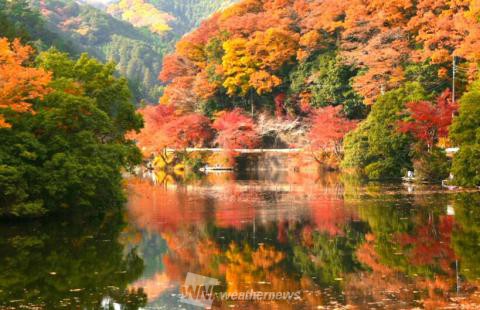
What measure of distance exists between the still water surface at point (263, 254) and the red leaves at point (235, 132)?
25613 millimetres

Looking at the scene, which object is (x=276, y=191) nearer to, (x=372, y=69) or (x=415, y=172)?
(x=415, y=172)

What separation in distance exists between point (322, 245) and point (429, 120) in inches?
783

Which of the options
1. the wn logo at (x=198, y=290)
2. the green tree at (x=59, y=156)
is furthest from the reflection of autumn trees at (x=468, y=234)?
the green tree at (x=59, y=156)

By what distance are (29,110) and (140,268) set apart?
8583mm

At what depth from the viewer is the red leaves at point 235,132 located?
52.3m

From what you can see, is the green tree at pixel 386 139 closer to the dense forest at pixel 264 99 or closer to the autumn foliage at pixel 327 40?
the dense forest at pixel 264 99

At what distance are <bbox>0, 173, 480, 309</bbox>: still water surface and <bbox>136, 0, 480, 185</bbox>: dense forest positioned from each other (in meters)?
8.80

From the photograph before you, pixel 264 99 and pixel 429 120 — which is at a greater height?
pixel 264 99

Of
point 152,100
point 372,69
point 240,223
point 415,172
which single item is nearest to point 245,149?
point 372,69

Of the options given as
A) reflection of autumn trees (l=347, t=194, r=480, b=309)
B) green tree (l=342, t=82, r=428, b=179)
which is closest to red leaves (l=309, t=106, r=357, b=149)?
green tree (l=342, t=82, r=428, b=179)

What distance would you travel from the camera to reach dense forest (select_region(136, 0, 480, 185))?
35906mm

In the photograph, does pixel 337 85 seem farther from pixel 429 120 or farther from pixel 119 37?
pixel 119 37

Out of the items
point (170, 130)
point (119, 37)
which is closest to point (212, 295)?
point (170, 130)

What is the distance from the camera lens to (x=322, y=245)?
54.5 ft
